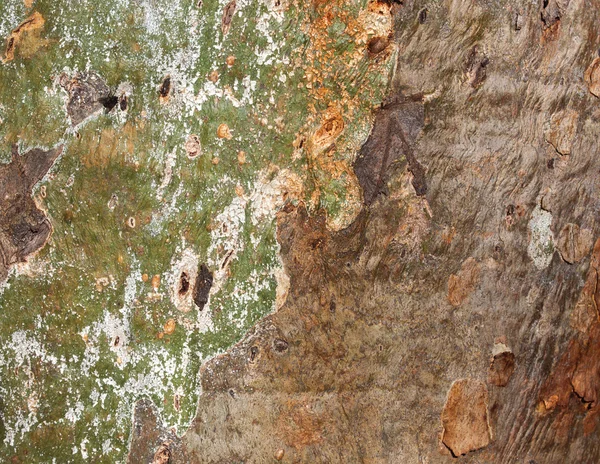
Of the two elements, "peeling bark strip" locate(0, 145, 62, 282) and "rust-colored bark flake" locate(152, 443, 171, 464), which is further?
"peeling bark strip" locate(0, 145, 62, 282)

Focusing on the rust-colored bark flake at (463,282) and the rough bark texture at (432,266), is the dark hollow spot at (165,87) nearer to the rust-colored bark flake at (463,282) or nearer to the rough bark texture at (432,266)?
the rough bark texture at (432,266)

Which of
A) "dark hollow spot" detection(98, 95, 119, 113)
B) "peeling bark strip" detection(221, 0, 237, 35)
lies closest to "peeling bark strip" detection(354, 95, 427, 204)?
"peeling bark strip" detection(221, 0, 237, 35)

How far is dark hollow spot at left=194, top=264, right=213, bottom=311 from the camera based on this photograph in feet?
5.58

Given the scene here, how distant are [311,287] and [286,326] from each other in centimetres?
12

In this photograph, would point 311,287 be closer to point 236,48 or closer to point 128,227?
point 128,227

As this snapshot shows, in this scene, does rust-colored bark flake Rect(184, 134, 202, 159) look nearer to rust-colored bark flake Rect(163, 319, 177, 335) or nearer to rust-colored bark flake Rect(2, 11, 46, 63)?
rust-colored bark flake Rect(163, 319, 177, 335)

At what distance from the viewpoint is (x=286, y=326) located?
168 cm

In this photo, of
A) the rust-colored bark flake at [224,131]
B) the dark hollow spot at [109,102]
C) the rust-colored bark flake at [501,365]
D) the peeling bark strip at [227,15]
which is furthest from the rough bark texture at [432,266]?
the dark hollow spot at [109,102]

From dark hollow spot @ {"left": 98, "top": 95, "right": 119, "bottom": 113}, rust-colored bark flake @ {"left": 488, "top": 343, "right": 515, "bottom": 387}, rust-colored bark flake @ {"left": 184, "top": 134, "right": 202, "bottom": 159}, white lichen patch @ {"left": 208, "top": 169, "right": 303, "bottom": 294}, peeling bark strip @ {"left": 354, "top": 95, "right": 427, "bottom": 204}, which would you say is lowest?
rust-colored bark flake @ {"left": 488, "top": 343, "right": 515, "bottom": 387}

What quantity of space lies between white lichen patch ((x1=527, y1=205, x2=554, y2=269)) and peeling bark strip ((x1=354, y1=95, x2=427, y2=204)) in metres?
0.32

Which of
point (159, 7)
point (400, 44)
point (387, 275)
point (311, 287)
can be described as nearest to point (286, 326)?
point (311, 287)

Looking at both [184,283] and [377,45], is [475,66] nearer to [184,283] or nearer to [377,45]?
[377,45]

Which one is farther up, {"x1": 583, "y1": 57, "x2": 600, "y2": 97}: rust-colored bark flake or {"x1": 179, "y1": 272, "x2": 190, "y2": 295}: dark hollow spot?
{"x1": 583, "y1": 57, "x2": 600, "y2": 97}: rust-colored bark flake

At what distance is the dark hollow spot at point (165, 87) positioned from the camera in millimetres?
1713
